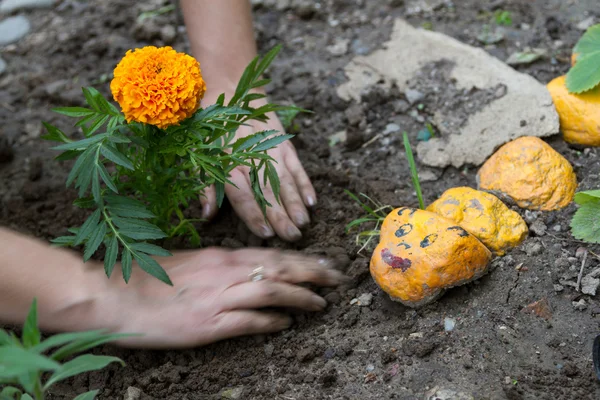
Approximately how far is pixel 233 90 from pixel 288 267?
41.3 inches

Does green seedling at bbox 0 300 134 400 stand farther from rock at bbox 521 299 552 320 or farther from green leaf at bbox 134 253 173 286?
rock at bbox 521 299 552 320

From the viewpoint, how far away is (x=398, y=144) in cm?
288

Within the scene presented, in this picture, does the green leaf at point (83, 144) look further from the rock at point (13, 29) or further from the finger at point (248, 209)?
the rock at point (13, 29)

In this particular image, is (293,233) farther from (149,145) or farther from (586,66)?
(586,66)

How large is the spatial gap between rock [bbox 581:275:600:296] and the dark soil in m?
0.02

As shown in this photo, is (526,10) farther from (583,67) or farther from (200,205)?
(200,205)

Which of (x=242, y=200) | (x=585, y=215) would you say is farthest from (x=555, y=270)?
(x=242, y=200)

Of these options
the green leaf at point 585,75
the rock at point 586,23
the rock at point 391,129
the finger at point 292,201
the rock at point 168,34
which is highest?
the rock at point 168,34

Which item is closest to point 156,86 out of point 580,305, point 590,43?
point 580,305

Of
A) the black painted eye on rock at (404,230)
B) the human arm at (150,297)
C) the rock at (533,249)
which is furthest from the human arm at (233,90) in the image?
the rock at (533,249)

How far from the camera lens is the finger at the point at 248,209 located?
8.10 feet

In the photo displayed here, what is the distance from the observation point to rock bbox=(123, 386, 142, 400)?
2.03 m

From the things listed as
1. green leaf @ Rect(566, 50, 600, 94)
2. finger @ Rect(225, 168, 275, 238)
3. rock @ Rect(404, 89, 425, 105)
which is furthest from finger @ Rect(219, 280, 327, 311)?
green leaf @ Rect(566, 50, 600, 94)

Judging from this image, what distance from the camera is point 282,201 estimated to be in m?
2.55
